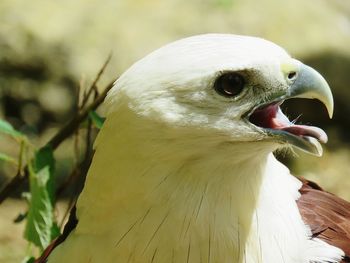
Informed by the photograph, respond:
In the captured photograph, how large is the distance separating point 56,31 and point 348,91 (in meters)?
2.77

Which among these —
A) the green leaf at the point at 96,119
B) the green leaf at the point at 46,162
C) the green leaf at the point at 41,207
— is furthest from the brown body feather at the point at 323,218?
the green leaf at the point at 96,119

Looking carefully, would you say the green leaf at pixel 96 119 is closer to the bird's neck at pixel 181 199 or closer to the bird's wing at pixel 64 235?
the bird's wing at pixel 64 235

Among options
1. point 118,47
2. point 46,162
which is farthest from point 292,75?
point 118,47

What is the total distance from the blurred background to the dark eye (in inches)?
175

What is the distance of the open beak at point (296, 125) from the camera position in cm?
270

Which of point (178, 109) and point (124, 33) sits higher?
point (178, 109)

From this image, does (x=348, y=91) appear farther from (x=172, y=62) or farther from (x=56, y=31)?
(x=172, y=62)

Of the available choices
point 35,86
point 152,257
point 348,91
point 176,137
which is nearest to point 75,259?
point 152,257

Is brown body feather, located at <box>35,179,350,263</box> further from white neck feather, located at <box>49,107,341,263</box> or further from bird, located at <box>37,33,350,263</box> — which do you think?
white neck feather, located at <box>49,107,341,263</box>

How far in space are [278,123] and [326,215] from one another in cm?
71

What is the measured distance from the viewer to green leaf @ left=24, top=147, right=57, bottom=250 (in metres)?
3.64

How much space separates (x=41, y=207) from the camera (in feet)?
12.0

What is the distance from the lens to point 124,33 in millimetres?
7496

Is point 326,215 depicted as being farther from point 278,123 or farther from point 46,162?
point 46,162
